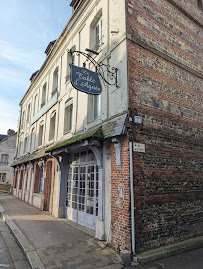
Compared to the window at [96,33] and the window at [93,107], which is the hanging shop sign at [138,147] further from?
the window at [96,33]

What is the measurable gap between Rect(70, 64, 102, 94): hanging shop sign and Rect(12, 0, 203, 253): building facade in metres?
0.43

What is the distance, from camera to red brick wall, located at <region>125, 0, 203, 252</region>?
527cm

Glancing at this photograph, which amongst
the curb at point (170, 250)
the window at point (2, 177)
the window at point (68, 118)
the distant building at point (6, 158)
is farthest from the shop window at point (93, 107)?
the window at point (2, 177)

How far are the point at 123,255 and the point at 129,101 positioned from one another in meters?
3.86

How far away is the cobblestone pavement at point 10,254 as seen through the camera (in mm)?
4383

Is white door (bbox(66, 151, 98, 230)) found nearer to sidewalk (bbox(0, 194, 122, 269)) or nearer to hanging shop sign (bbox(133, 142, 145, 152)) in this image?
sidewalk (bbox(0, 194, 122, 269))

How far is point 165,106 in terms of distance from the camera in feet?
21.0

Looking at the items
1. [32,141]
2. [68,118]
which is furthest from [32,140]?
[68,118]

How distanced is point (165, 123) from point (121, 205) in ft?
9.70

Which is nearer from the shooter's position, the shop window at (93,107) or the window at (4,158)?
the shop window at (93,107)

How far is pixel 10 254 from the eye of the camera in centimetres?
500

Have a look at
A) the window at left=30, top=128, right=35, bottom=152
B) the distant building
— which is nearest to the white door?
the window at left=30, top=128, right=35, bottom=152

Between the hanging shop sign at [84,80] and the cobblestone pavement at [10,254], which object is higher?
the hanging shop sign at [84,80]

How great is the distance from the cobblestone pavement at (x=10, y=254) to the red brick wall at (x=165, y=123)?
9.23 ft
